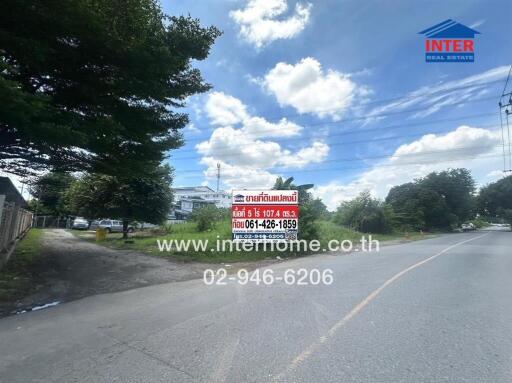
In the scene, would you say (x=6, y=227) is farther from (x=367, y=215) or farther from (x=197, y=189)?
(x=197, y=189)

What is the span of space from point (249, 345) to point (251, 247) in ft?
37.3

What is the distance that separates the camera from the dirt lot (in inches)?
275

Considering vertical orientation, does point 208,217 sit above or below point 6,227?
above

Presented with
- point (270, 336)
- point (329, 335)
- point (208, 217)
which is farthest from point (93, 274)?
point (208, 217)

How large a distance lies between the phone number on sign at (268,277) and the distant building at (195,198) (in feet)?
174

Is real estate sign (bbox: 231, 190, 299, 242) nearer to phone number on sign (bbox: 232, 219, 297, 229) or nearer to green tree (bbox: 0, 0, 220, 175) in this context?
phone number on sign (bbox: 232, 219, 297, 229)

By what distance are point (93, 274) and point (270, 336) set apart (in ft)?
24.2

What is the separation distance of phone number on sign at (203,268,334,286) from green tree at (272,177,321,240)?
641 cm

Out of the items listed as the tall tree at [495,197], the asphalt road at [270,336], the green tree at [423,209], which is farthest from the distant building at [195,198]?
the tall tree at [495,197]

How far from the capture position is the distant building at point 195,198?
220 feet

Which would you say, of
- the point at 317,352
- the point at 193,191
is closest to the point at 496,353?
the point at 317,352

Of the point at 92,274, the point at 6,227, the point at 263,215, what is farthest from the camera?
the point at 263,215

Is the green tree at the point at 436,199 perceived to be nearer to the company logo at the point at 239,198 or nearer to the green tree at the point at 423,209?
the green tree at the point at 423,209

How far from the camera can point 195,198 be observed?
84.8 metres
